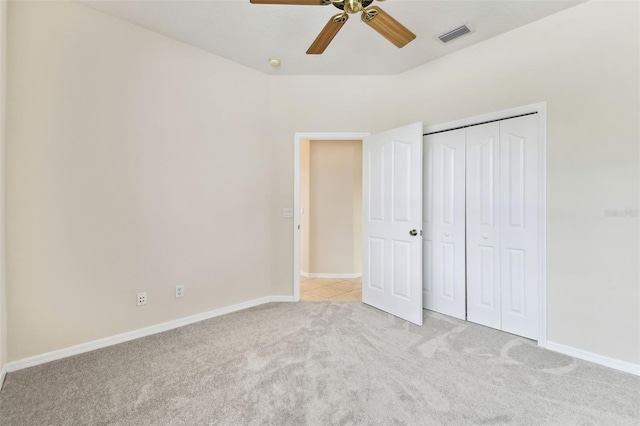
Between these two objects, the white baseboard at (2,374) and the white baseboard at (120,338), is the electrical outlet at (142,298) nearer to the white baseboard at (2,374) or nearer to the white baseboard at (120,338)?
the white baseboard at (120,338)

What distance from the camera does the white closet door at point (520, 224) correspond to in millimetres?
2402

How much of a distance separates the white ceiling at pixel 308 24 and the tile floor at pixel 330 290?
2.84 m

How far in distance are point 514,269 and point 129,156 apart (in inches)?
144

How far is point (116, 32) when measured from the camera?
2369 millimetres

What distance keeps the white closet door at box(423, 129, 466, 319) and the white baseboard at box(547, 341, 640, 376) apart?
77 centimetres

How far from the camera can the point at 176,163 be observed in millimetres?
2723

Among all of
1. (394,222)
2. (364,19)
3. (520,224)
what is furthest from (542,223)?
(364,19)

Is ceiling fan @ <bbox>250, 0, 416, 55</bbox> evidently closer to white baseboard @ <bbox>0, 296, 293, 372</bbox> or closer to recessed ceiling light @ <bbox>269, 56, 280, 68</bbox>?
recessed ceiling light @ <bbox>269, 56, 280, 68</bbox>

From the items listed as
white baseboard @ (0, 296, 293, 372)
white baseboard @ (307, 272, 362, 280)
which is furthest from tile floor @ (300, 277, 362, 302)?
white baseboard @ (0, 296, 293, 372)

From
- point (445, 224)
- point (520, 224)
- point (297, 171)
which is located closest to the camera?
point (520, 224)

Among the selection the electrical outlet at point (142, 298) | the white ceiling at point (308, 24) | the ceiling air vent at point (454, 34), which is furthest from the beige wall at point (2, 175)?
the ceiling air vent at point (454, 34)

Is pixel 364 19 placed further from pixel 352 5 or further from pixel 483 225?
pixel 483 225

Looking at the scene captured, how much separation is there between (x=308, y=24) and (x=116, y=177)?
2.14 m

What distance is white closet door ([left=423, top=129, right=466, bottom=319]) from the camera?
2.89 meters
